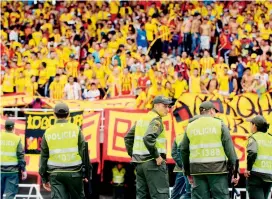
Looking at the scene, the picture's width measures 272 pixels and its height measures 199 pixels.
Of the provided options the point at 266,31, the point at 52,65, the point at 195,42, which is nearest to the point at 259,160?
the point at 52,65

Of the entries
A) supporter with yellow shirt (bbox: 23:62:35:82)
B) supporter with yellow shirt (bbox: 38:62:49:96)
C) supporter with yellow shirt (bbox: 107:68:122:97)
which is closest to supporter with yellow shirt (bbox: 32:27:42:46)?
supporter with yellow shirt (bbox: 38:62:49:96)

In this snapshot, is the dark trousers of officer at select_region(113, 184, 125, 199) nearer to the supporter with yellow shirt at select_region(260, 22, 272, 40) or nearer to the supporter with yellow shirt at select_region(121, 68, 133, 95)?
the supporter with yellow shirt at select_region(121, 68, 133, 95)

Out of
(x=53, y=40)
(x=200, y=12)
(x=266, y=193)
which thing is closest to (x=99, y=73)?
(x=53, y=40)

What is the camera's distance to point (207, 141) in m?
11.8

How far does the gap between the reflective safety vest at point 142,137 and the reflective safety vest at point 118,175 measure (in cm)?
563

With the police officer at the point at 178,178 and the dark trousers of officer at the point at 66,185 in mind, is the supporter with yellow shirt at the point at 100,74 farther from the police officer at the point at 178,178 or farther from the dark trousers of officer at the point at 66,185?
the dark trousers of officer at the point at 66,185

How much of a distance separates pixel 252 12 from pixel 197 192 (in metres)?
17.5

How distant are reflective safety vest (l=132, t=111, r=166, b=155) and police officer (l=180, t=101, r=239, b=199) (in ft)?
2.42

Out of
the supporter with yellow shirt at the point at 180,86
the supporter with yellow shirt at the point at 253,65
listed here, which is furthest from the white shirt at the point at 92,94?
the supporter with yellow shirt at the point at 253,65

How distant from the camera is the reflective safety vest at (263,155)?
43.2 feet

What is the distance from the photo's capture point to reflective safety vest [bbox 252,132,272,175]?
1316cm

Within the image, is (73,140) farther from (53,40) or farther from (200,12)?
(200,12)

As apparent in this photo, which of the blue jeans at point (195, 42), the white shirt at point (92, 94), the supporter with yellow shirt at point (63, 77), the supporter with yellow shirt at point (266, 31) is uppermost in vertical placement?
the supporter with yellow shirt at point (266, 31)

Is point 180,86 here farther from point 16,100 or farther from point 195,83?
point 16,100
